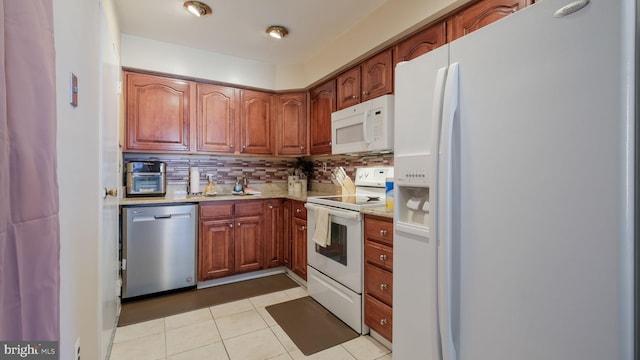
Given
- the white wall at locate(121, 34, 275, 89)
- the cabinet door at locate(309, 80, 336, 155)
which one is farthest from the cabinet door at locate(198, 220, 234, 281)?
the white wall at locate(121, 34, 275, 89)

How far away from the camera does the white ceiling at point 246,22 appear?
2203 mm

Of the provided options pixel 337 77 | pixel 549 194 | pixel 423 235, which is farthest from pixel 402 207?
pixel 337 77

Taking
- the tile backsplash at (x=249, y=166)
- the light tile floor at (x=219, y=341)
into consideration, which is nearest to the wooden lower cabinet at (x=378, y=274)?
the light tile floor at (x=219, y=341)

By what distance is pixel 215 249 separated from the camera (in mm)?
2859

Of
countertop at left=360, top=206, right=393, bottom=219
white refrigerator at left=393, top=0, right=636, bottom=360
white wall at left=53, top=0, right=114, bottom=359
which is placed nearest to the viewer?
white refrigerator at left=393, top=0, right=636, bottom=360

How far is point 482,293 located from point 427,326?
337 millimetres

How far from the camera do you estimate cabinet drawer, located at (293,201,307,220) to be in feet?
9.34

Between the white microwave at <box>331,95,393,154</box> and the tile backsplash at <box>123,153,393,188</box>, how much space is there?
1.20ft

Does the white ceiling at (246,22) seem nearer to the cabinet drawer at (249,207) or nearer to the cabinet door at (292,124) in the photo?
the cabinet door at (292,124)

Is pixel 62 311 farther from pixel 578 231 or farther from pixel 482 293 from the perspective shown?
pixel 578 231

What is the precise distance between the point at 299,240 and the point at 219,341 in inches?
47.6

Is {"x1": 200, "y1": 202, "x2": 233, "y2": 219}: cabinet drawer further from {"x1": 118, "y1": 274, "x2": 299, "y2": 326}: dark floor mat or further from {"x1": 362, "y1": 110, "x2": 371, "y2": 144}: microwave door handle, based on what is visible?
{"x1": 362, "y1": 110, "x2": 371, "y2": 144}: microwave door handle

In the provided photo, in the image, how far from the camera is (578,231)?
30.0 inches

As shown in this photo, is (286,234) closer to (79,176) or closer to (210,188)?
(210,188)
